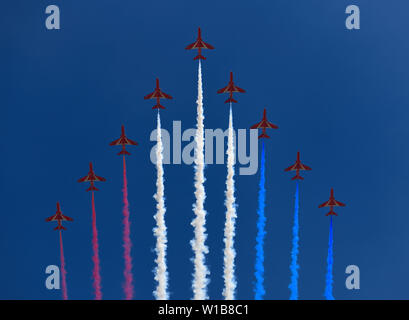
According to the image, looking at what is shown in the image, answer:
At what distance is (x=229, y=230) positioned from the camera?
26.1 metres

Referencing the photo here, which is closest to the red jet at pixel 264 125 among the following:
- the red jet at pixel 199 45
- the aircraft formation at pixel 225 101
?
the aircraft formation at pixel 225 101

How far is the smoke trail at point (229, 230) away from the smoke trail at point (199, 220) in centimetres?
97

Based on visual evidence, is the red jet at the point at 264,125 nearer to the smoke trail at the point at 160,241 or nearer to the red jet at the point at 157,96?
the red jet at the point at 157,96

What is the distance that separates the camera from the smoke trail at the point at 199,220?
84.7ft

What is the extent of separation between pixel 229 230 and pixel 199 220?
5.05 feet

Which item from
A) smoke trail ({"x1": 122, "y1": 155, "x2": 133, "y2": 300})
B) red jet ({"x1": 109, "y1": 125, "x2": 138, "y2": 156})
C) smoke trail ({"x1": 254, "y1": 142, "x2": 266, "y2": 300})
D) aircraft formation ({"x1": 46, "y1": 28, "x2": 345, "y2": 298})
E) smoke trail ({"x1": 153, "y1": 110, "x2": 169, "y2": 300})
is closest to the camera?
aircraft formation ({"x1": 46, "y1": 28, "x2": 345, "y2": 298})

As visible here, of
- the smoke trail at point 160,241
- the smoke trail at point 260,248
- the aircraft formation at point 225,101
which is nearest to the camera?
the aircraft formation at point 225,101

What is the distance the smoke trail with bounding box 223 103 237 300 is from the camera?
85.3 feet

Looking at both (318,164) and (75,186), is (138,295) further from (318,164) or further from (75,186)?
(318,164)

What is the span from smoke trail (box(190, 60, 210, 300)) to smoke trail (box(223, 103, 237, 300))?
38.4 inches

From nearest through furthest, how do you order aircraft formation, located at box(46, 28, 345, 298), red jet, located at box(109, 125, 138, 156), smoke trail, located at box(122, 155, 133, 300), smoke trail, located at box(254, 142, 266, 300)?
aircraft formation, located at box(46, 28, 345, 298) → red jet, located at box(109, 125, 138, 156) → smoke trail, located at box(254, 142, 266, 300) → smoke trail, located at box(122, 155, 133, 300)

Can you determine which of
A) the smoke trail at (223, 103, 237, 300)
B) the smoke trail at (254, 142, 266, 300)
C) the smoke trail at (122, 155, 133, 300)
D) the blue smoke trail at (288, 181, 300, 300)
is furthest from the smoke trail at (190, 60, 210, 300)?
the blue smoke trail at (288, 181, 300, 300)

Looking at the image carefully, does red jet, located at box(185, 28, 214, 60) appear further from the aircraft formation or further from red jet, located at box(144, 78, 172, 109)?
red jet, located at box(144, 78, 172, 109)

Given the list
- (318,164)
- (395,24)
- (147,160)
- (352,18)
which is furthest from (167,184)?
(395,24)
